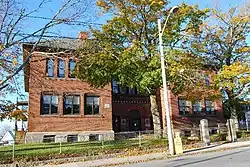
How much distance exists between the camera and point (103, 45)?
20.3 meters

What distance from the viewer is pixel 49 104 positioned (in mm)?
27562

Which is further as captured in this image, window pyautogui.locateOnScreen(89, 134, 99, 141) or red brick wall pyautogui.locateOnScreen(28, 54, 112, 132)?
window pyautogui.locateOnScreen(89, 134, 99, 141)

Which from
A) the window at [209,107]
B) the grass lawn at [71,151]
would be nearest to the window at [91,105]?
the grass lawn at [71,151]

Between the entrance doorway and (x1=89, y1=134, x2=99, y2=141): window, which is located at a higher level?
the entrance doorway

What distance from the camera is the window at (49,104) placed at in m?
27.3

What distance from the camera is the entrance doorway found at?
33.1 meters

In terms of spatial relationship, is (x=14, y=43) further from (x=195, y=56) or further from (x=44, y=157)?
(x=195, y=56)

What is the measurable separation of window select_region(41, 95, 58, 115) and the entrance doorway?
9.33 m

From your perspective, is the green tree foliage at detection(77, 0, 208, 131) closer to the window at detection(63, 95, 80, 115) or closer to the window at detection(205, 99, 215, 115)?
the window at detection(63, 95, 80, 115)

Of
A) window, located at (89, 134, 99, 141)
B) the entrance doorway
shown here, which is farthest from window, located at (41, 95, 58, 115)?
the entrance doorway

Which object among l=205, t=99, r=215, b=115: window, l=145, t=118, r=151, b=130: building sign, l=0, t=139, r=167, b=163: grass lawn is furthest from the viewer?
l=205, t=99, r=215, b=115: window

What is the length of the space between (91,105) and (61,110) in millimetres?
3165

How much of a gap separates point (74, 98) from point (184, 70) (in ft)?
42.4

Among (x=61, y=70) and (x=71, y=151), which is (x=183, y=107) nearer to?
(x=61, y=70)
